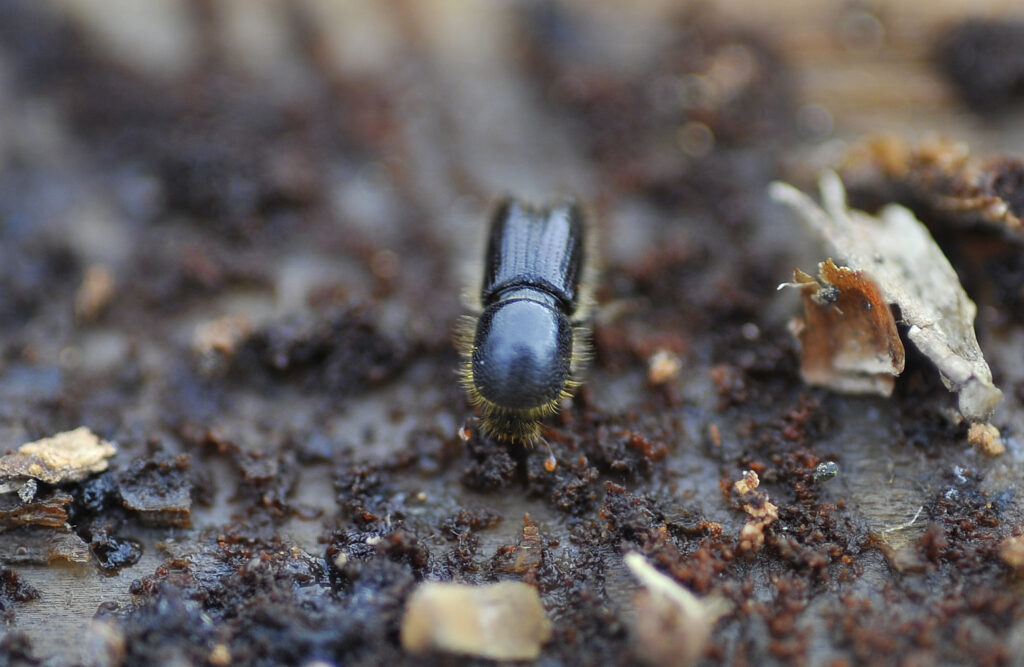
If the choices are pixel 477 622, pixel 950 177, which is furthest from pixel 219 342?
pixel 950 177

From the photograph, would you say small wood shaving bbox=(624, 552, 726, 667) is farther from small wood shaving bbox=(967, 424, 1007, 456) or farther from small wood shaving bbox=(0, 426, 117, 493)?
small wood shaving bbox=(0, 426, 117, 493)

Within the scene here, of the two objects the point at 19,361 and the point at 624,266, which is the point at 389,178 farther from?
the point at 19,361

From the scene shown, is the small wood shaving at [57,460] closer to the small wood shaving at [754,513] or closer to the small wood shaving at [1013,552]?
the small wood shaving at [754,513]

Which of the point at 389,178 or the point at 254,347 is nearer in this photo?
the point at 254,347

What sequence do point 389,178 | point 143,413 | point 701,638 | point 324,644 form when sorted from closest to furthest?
point 701,638 → point 324,644 → point 143,413 → point 389,178

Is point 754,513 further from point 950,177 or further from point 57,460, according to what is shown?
point 57,460

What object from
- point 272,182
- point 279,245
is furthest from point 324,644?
point 272,182

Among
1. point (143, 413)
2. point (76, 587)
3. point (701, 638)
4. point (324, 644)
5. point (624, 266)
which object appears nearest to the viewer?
point (701, 638)
